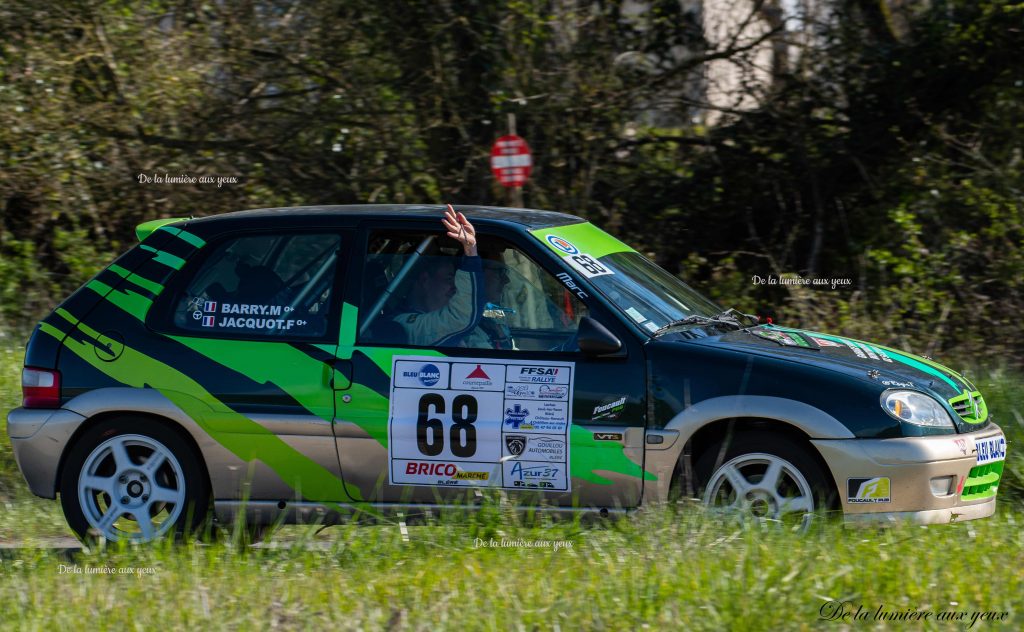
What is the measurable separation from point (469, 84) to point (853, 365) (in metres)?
8.38

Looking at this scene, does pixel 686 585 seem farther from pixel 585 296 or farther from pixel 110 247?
pixel 110 247

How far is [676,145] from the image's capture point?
13289 millimetres

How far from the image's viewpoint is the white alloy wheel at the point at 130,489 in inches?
216

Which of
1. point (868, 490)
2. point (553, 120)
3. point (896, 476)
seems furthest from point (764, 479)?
point (553, 120)

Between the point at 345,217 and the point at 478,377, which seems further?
the point at 345,217

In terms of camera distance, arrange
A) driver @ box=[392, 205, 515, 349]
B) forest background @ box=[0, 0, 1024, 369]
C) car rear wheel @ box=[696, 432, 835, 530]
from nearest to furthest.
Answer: car rear wheel @ box=[696, 432, 835, 530] → driver @ box=[392, 205, 515, 349] → forest background @ box=[0, 0, 1024, 369]

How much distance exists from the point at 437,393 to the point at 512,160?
5999 mm

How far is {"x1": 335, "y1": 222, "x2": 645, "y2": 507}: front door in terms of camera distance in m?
5.11

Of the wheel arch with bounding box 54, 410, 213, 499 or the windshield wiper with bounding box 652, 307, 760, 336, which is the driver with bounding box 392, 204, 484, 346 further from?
the wheel arch with bounding box 54, 410, 213, 499

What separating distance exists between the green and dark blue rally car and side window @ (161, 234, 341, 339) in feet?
0.04

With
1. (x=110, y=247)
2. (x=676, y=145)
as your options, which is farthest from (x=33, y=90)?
(x=676, y=145)

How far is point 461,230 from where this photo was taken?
5434mm

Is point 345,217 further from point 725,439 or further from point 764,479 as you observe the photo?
point 764,479

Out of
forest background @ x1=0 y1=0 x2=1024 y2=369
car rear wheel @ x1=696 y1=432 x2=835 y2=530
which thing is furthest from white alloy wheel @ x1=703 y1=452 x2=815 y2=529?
forest background @ x1=0 y1=0 x2=1024 y2=369
